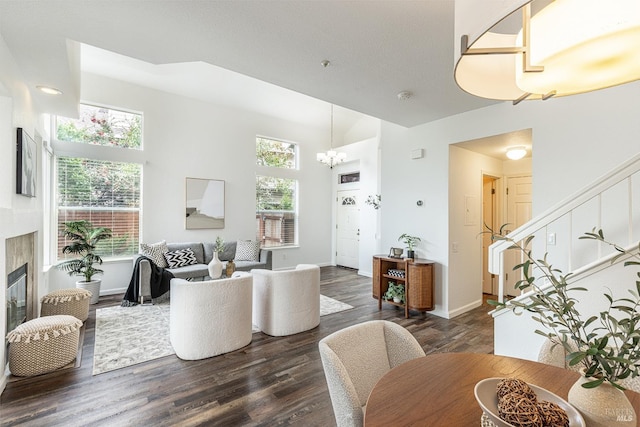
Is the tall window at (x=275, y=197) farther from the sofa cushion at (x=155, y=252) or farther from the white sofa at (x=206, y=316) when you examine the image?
the white sofa at (x=206, y=316)

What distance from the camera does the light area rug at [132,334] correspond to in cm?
282

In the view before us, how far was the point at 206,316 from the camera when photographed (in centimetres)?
279

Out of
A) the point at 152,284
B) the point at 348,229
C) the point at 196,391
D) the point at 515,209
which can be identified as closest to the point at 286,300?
the point at 196,391

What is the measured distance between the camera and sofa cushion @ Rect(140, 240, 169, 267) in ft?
16.1

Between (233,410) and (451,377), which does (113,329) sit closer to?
(233,410)

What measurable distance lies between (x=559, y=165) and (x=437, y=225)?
60.0 inches

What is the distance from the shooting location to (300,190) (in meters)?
7.52

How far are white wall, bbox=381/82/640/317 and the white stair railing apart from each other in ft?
0.93

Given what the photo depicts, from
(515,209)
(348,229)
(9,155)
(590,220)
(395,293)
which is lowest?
(395,293)

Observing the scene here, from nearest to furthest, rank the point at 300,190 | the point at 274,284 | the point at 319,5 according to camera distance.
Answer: the point at 319,5 → the point at 274,284 → the point at 300,190

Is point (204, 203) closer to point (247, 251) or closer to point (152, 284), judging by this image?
point (247, 251)

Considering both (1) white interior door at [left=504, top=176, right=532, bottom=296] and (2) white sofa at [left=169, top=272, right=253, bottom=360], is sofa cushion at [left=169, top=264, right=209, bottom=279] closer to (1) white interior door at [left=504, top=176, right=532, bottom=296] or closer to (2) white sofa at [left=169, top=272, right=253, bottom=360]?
(2) white sofa at [left=169, top=272, right=253, bottom=360]

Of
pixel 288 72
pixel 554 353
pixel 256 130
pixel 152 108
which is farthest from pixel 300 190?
pixel 554 353

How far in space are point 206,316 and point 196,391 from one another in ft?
2.11
